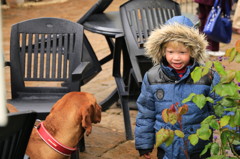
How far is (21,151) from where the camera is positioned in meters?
2.56

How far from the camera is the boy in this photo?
3.96 metres

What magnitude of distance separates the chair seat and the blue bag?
1838 mm

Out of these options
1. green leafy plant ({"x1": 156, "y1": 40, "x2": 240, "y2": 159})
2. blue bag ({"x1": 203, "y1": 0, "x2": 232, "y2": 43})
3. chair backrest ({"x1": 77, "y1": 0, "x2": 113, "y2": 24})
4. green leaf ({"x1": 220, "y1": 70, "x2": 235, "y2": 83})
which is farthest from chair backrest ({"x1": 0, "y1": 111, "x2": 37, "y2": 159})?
blue bag ({"x1": 203, "y1": 0, "x2": 232, "y2": 43})

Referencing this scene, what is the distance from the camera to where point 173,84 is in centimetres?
401

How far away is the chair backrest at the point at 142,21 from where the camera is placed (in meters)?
5.89

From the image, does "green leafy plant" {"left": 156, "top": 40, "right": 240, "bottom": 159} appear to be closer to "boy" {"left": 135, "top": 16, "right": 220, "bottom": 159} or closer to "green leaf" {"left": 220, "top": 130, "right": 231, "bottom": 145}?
"green leaf" {"left": 220, "top": 130, "right": 231, "bottom": 145}

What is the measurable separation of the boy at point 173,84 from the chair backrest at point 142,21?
156cm

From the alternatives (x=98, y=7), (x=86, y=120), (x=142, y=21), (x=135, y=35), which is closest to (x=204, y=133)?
(x=86, y=120)

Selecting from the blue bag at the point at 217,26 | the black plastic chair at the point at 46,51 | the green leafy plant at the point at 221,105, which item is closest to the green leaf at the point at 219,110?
the green leafy plant at the point at 221,105

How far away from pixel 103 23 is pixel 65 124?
7.89 ft

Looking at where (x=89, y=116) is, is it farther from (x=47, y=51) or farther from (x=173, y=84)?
(x=47, y=51)

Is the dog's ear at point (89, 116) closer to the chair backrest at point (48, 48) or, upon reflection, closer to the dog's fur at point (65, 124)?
the dog's fur at point (65, 124)

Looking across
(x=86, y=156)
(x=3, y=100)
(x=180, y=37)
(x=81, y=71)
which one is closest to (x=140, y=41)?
(x=81, y=71)

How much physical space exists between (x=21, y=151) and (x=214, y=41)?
693cm
